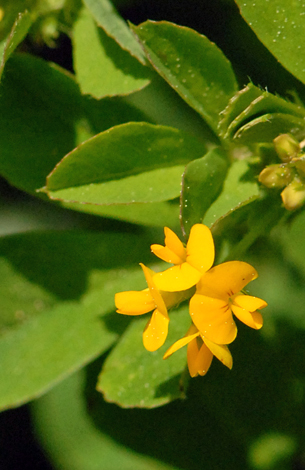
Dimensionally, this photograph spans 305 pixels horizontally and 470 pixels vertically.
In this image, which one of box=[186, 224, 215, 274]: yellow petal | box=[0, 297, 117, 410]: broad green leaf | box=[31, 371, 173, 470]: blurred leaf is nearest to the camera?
box=[186, 224, 215, 274]: yellow petal

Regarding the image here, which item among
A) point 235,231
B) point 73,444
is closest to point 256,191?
point 235,231

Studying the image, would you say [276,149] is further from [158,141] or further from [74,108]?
[74,108]

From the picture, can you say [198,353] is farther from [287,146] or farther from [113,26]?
[113,26]

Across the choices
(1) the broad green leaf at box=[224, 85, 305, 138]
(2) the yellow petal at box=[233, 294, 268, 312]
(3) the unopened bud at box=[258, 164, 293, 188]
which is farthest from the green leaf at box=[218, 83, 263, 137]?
(2) the yellow petal at box=[233, 294, 268, 312]

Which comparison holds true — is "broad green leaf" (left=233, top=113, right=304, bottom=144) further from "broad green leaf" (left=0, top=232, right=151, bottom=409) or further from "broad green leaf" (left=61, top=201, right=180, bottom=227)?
"broad green leaf" (left=0, top=232, right=151, bottom=409)

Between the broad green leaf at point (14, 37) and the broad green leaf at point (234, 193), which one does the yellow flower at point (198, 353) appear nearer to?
the broad green leaf at point (234, 193)

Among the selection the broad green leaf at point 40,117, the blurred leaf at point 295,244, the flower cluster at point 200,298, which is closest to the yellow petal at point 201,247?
the flower cluster at point 200,298
